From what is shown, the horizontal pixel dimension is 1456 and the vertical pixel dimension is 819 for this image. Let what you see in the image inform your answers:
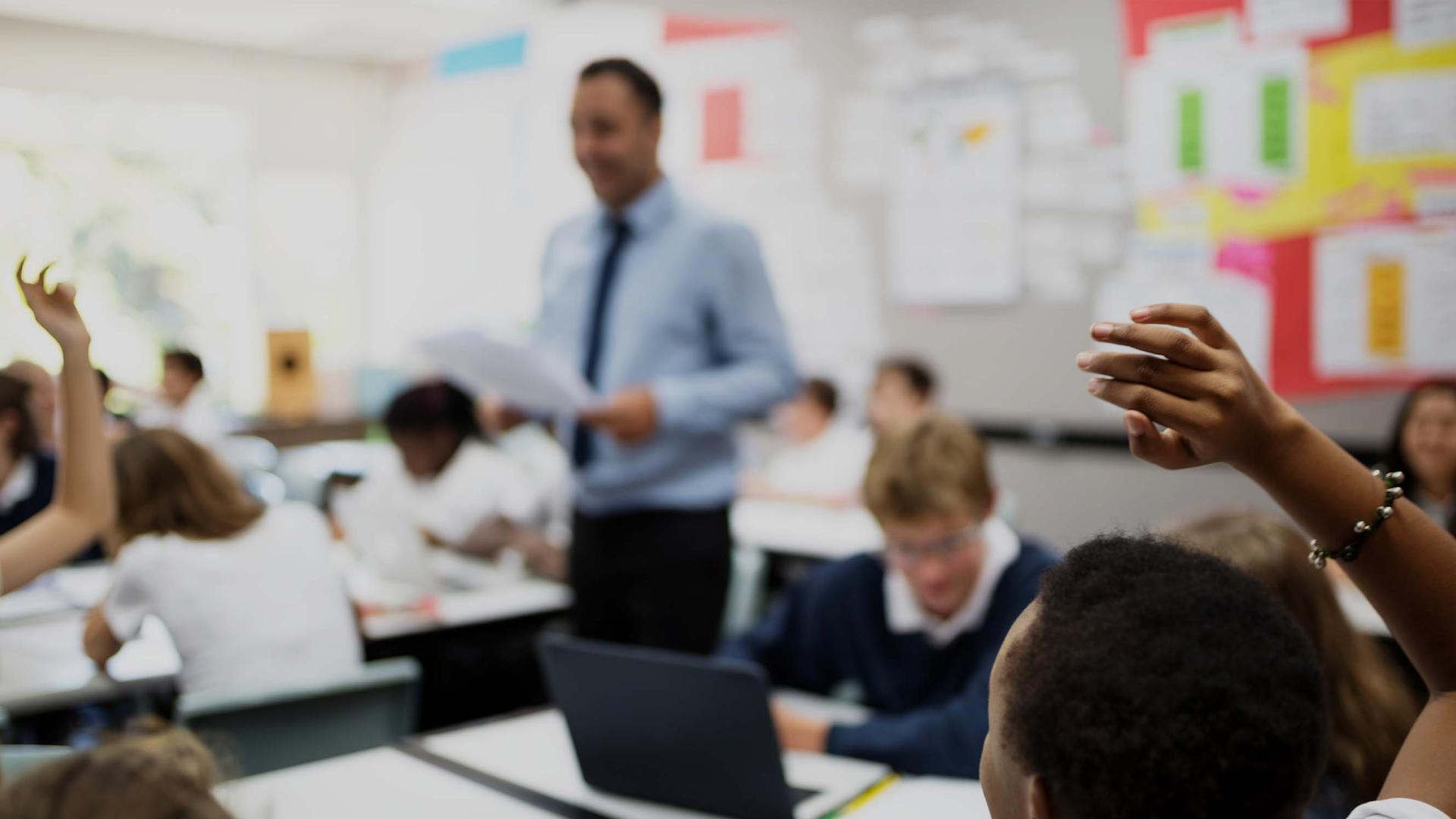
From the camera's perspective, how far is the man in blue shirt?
228cm

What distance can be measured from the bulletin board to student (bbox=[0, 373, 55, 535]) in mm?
3637

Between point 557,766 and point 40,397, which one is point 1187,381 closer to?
point 557,766

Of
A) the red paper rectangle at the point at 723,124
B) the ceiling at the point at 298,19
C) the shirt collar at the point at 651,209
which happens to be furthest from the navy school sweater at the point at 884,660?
the ceiling at the point at 298,19

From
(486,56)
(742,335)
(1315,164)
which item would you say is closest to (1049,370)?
(1315,164)

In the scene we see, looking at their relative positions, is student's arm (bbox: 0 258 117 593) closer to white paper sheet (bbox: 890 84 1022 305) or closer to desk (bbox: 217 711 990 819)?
desk (bbox: 217 711 990 819)

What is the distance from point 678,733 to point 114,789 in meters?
0.74

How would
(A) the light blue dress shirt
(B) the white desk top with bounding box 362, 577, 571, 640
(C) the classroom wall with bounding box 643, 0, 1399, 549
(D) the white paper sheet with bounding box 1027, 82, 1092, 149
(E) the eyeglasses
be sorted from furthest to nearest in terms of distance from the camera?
(D) the white paper sheet with bounding box 1027, 82, 1092, 149 → (C) the classroom wall with bounding box 643, 0, 1399, 549 → (B) the white desk top with bounding box 362, 577, 571, 640 → (A) the light blue dress shirt → (E) the eyeglasses

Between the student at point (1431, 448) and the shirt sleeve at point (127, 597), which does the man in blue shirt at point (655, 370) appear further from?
the student at point (1431, 448)

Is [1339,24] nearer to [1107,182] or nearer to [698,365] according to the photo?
[1107,182]

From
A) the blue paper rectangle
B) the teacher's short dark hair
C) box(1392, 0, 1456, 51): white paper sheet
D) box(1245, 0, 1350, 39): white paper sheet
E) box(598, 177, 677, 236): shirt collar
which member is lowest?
box(598, 177, 677, 236): shirt collar

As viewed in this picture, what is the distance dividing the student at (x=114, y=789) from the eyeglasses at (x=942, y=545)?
4.15 feet

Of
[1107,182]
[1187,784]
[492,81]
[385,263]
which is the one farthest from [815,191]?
[1187,784]

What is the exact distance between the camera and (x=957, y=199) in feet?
15.5

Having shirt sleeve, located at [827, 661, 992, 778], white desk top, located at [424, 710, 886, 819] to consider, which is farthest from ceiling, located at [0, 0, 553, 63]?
shirt sleeve, located at [827, 661, 992, 778]
